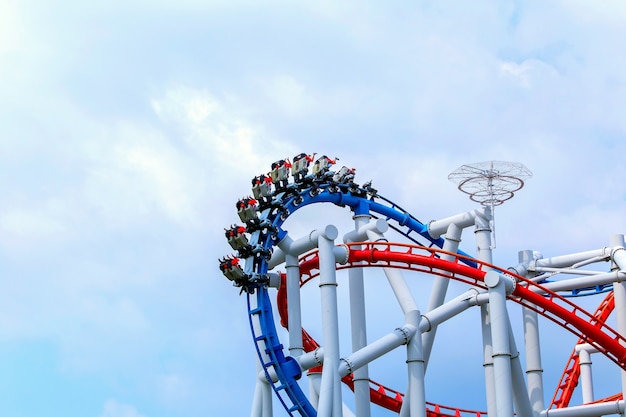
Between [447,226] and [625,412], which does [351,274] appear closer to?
[447,226]

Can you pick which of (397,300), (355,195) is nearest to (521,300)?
(397,300)

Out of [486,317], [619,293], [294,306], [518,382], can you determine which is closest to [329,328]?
[294,306]

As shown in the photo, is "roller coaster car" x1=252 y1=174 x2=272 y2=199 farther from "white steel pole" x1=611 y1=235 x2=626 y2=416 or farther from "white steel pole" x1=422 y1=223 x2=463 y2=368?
"white steel pole" x1=611 y1=235 x2=626 y2=416

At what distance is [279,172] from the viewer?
1050 inches

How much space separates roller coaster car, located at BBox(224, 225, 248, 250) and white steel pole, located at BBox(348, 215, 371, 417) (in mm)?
3378

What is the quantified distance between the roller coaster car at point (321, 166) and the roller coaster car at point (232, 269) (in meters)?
3.27

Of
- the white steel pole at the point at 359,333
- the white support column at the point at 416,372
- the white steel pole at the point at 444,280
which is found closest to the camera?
the white support column at the point at 416,372

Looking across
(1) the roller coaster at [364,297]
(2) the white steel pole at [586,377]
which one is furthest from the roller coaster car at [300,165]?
(2) the white steel pole at [586,377]

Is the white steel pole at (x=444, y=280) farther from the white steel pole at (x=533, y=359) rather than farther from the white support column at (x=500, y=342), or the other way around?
the white support column at (x=500, y=342)

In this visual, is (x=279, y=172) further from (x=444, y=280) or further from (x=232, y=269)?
(x=444, y=280)

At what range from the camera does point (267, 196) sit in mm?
26438

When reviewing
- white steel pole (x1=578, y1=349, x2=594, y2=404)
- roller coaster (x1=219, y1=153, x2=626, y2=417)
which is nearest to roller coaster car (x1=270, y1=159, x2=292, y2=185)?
roller coaster (x1=219, y1=153, x2=626, y2=417)

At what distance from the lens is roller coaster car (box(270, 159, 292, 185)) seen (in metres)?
26.7

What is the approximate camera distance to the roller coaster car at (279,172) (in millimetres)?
26672
